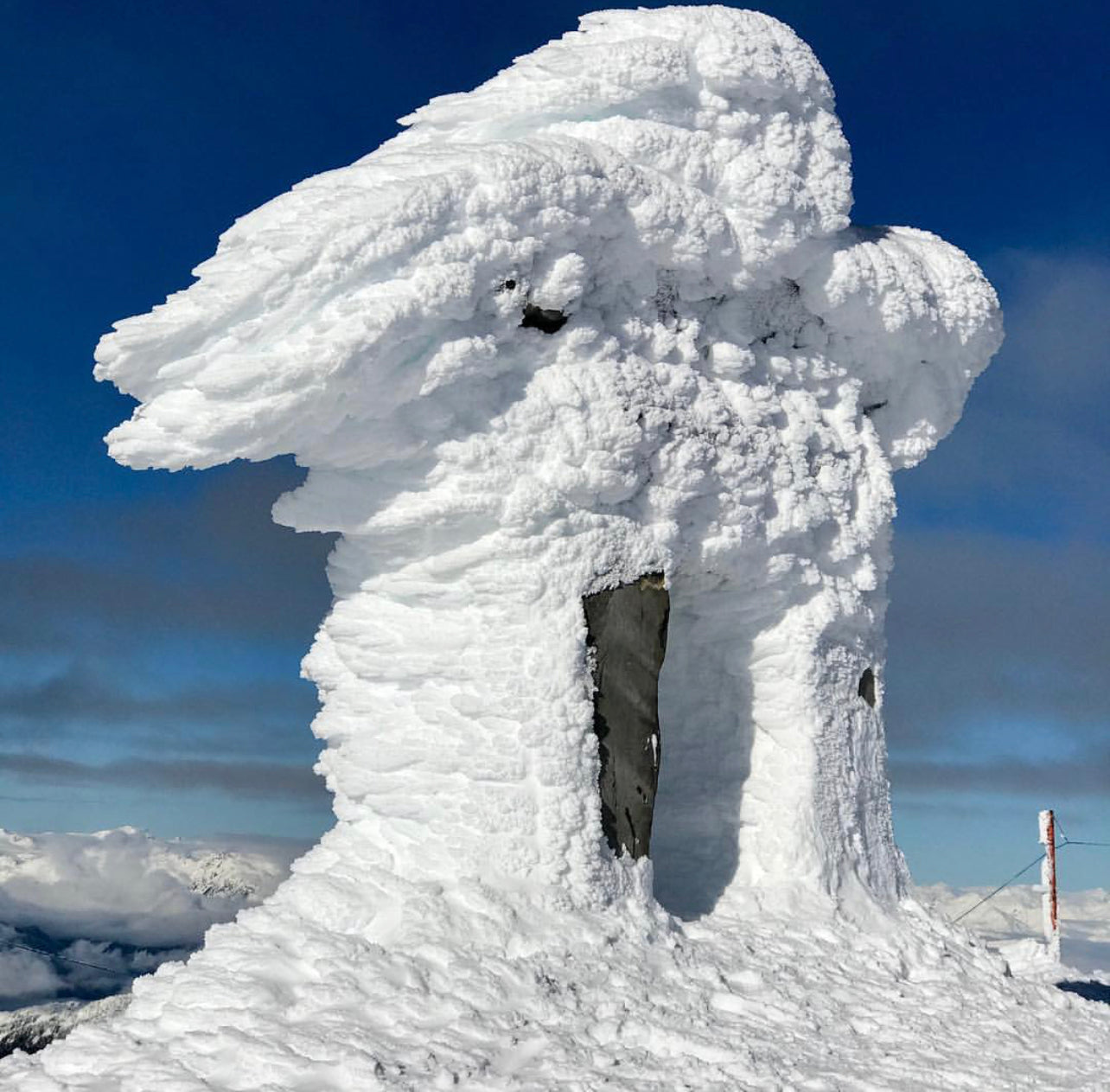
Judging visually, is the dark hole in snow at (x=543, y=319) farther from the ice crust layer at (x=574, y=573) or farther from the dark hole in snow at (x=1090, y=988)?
the dark hole in snow at (x=1090, y=988)

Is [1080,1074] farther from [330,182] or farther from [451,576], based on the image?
[330,182]

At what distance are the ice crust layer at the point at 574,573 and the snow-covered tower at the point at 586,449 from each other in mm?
26

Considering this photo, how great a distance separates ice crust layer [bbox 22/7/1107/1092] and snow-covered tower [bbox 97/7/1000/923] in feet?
0.09

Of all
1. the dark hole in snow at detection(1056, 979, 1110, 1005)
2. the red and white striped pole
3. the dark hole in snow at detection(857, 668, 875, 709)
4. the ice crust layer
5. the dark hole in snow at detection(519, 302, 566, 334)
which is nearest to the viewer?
the ice crust layer

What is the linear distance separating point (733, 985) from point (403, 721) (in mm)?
2539

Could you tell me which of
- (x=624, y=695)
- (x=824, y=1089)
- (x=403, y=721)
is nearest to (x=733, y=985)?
(x=824, y=1089)

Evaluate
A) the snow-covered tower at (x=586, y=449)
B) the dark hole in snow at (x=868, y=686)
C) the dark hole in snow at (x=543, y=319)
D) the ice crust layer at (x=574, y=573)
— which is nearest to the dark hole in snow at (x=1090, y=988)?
the ice crust layer at (x=574, y=573)

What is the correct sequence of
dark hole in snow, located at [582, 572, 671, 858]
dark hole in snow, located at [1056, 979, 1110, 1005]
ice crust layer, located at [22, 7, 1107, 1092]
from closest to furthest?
ice crust layer, located at [22, 7, 1107, 1092] < dark hole in snow, located at [582, 572, 671, 858] < dark hole in snow, located at [1056, 979, 1110, 1005]

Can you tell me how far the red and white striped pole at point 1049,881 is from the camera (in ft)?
46.6

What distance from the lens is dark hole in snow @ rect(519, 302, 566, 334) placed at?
8391mm

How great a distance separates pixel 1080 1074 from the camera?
773cm

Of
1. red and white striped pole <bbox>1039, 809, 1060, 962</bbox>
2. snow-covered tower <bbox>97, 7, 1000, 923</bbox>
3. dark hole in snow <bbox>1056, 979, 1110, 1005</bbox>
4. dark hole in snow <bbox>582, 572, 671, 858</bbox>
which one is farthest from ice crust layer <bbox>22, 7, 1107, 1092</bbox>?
red and white striped pole <bbox>1039, 809, 1060, 962</bbox>

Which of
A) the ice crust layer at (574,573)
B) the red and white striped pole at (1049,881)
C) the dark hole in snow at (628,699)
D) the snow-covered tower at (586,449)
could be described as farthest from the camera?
the red and white striped pole at (1049,881)

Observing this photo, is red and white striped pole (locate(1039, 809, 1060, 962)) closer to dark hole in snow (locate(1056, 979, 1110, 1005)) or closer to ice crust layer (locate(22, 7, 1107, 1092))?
dark hole in snow (locate(1056, 979, 1110, 1005))
